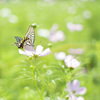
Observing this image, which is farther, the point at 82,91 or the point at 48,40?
the point at 48,40

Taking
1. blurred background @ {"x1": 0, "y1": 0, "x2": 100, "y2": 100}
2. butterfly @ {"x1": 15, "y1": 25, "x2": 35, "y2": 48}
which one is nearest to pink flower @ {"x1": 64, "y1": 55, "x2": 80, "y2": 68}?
butterfly @ {"x1": 15, "y1": 25, "x2": 35, "y2": 48}

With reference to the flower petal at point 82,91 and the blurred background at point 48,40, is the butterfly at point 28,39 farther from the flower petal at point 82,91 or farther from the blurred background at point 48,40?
the blurred background at point 48,40

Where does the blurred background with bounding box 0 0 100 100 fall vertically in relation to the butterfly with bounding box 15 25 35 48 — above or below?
above

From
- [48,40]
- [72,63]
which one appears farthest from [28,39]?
[48,40]

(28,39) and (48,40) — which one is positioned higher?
(48,40)

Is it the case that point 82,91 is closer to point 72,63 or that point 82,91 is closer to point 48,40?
point 72,63

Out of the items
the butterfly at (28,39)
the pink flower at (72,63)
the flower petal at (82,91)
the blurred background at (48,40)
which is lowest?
the flower petal at (82,91)

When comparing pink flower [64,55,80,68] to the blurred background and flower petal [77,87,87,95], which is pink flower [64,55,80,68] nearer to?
flower petal [77,87,87,95]

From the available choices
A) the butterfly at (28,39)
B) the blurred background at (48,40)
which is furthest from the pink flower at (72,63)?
the blurred background at (48,40)
